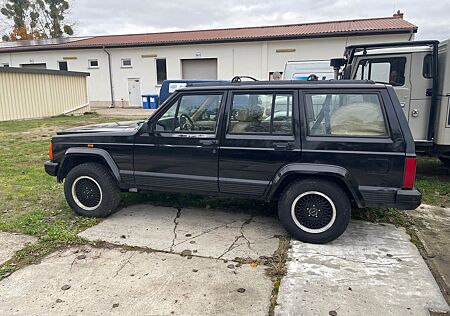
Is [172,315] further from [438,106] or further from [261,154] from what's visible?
[438,106]

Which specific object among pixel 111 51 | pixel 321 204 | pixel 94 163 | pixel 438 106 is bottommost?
pixel 321 204

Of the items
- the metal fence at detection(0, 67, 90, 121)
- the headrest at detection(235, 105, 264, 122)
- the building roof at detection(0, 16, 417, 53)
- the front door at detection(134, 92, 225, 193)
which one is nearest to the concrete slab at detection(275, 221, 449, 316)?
the front door at detection(134, 92, 225, 193)

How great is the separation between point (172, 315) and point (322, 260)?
63.7 inches

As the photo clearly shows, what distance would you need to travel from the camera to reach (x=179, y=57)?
79.9 feet

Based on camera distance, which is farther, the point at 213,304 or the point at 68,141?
the point at 68,141

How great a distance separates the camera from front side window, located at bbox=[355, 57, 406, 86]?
6.29 m

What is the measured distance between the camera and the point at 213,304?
2.71 metres

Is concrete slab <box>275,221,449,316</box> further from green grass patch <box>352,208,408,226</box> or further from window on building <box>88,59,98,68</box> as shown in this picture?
window on building <box>88,59,98,68</box>

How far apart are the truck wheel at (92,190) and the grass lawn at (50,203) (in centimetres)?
16

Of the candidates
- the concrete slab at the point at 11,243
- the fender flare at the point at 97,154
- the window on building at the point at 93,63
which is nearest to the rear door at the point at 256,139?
the fender flare at the point at 97,154

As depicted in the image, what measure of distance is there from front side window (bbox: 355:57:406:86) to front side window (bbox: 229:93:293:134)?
371cm

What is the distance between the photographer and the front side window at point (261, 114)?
3.74 metres

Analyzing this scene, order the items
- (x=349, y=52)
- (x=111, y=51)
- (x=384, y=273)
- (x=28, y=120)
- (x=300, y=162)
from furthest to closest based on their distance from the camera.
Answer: (x=111, y=51)
(x=28, y=120)
(x=349, y=52)
(x=300, y=162)
(x=384, y=273)

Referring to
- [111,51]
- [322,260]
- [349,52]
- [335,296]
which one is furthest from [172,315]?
[111,51]
